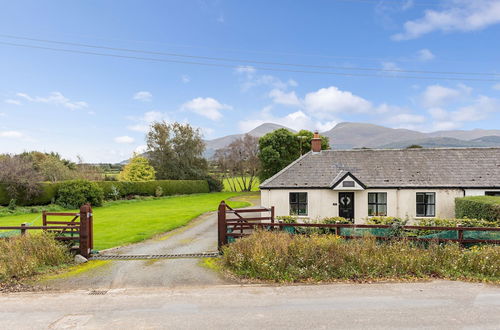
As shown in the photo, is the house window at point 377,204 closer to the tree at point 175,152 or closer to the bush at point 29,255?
the bush at point 29,255

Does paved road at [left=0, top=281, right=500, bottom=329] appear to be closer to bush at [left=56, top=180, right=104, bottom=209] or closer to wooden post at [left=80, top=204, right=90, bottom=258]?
wooden post at [left=80, top=204, right=90, bottom=258]

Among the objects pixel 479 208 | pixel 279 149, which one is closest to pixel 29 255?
pixel 479 208

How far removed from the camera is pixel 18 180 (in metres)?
29.7

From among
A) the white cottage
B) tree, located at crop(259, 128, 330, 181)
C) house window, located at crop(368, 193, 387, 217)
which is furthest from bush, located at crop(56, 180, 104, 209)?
house window, located at crop(368, 193, 387, 217)

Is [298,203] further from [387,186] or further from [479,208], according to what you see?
[479,208]

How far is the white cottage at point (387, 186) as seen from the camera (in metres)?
18.4

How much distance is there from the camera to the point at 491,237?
10.4m

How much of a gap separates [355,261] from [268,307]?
377 cm

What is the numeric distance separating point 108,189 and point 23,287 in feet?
101

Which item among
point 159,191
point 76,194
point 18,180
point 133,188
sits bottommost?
point 159,191

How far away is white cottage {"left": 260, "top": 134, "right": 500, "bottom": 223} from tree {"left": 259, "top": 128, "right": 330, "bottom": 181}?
25.8m

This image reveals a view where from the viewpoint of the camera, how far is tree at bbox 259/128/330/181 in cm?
4669

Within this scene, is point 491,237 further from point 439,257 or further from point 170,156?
point 170,156

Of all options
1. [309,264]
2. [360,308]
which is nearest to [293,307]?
[360,308]
